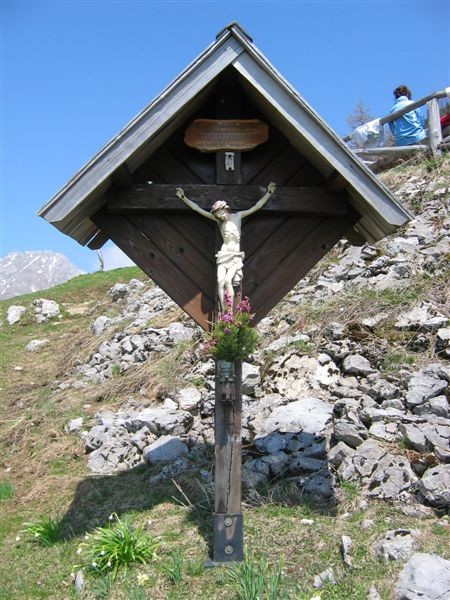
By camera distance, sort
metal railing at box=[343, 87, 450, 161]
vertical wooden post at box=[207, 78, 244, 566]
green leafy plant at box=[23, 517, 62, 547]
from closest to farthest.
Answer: vertical wooden post at box=[207, 78, 244, 566] < green leafy plant at box=[23, 517, 62, 547] < metal railing at box=[343, 87, 450, 161]

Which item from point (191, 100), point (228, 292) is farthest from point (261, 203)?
point (191, 100)

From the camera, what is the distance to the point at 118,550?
4.11 metres

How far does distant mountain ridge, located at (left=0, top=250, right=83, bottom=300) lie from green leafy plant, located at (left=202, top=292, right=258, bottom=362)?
14576 cm

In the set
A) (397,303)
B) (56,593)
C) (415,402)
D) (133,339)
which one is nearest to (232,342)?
(56,593)

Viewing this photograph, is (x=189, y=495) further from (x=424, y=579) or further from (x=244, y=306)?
(x=424, y=579)

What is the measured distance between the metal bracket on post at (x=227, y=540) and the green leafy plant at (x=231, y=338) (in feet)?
3.76

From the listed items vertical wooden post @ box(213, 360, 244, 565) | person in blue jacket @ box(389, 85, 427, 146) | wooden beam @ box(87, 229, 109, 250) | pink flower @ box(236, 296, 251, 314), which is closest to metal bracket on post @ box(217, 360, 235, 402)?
vertical wooden post @ box(213, 360, 244, 565)

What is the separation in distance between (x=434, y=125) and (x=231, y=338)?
9383mm

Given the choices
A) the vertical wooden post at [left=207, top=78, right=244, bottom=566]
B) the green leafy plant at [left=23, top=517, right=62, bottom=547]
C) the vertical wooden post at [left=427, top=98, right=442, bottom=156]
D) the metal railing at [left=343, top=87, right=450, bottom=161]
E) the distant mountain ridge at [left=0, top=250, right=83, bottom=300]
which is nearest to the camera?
the vertical wooden post at [left=207, top=78, right=244, bottom=566]

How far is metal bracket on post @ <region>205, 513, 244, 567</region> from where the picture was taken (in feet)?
13.2

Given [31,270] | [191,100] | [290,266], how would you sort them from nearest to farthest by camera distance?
1. [191,100]
2. [290,266]
3. [31,270]

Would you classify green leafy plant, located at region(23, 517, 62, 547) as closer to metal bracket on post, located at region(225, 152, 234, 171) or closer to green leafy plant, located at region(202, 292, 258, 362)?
green leafy plant, located at region(202, 292, 258, 362)

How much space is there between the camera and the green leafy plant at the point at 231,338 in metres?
3.95

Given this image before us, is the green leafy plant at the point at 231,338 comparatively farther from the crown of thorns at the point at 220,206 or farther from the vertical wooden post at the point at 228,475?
the crown of thorns at the point at 220,206
